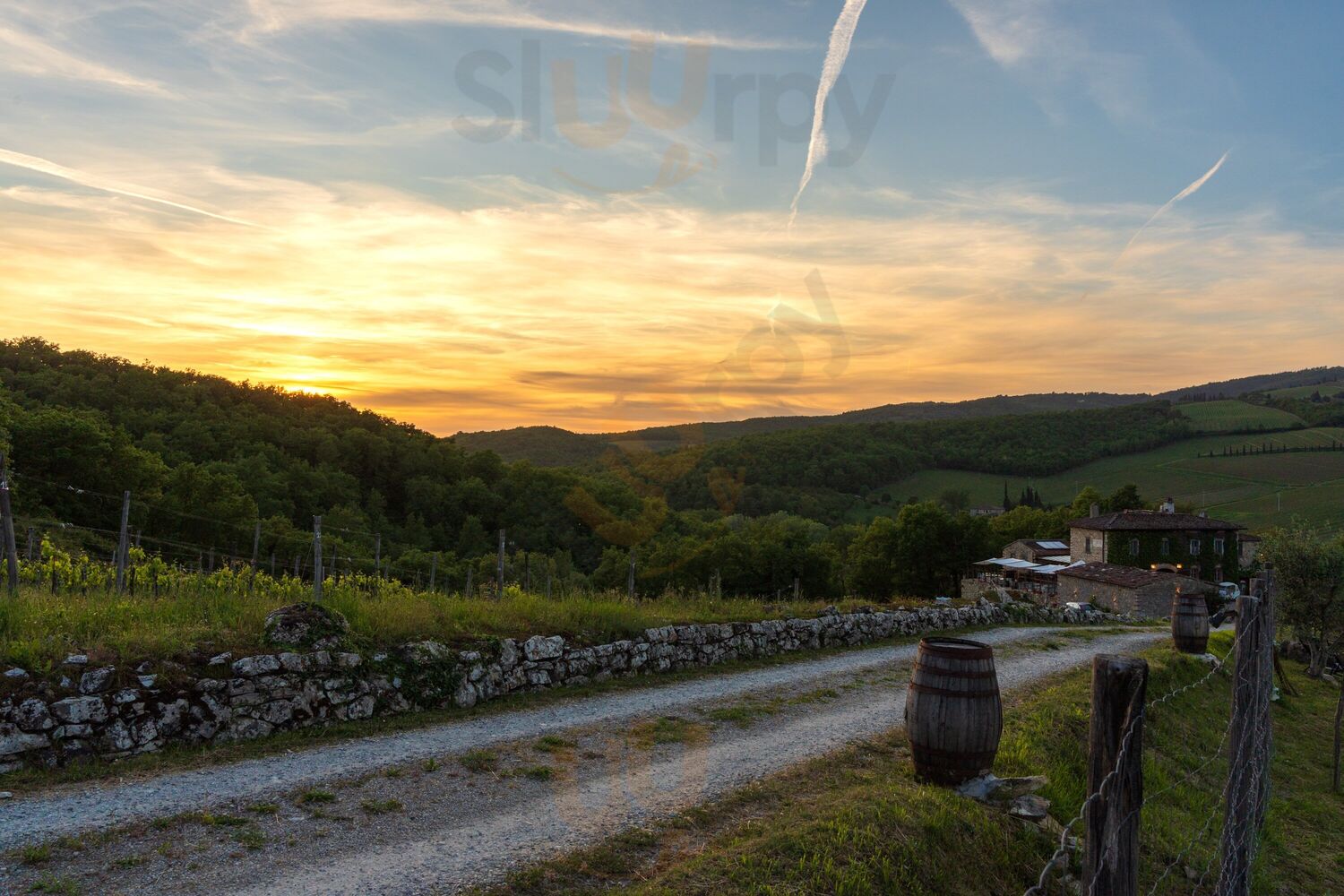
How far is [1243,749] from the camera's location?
559cm

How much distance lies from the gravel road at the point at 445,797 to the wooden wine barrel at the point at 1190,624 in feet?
42.8

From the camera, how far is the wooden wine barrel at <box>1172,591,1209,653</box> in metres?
19.9

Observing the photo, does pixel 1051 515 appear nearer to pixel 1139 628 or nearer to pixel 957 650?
pixel 1139 628

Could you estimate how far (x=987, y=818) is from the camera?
23.9 ft

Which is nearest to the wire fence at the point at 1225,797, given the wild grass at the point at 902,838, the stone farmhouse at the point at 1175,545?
the wild grass at the point at 902,838

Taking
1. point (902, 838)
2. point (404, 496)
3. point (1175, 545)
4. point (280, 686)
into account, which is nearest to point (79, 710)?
point (280, 686)

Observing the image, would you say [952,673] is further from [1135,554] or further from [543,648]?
[1135,554]

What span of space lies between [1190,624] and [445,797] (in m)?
20.0

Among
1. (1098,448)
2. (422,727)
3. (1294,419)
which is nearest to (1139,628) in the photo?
(422,727)

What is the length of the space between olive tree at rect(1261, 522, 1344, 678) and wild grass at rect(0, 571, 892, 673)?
26431 millimetres

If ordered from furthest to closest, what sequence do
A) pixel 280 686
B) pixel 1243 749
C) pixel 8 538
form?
pixel 8 538, pixel 280 686, pixel 1243 749

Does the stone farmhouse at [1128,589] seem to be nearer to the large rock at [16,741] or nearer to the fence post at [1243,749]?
the fence post at [1243,749]

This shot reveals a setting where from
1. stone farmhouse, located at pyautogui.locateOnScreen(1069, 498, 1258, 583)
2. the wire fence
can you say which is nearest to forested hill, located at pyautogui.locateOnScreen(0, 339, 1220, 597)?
stone farmhouse, located at pyautogui.locateOnScreen(1069, 498, 1258, 583)

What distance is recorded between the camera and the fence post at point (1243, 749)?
18.1ft
